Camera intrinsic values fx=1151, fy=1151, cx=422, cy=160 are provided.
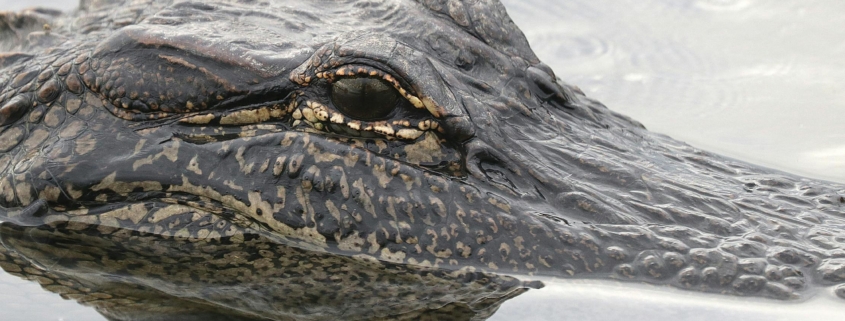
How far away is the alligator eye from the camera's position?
458 cm

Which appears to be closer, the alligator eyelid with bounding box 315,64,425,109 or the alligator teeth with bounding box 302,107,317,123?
the alligator eyelid with bounding box 315,64,425,109

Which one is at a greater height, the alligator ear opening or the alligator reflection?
the alligator ear opening

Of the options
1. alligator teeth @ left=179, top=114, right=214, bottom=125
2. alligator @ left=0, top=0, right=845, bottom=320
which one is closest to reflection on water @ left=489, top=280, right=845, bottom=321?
alligator @ left=0, top=0, right=845, bottom=320

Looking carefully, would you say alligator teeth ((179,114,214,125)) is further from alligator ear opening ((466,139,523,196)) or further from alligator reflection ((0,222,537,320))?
alligator ear opening ((466,139,523,196))

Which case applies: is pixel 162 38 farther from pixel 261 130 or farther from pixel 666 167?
pixel 666 167

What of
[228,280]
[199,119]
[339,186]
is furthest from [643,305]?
[199,119]

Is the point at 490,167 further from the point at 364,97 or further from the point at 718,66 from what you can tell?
the point at 718,66

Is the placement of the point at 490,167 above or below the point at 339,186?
above

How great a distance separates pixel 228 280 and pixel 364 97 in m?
0.94

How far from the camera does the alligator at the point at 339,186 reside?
14.9 ft

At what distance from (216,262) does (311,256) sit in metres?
0.41

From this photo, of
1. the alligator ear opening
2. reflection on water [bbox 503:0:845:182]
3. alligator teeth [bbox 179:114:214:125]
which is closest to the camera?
the alligator ear opening

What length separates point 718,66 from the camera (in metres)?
8.02

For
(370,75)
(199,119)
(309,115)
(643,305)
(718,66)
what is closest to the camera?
(643,305)
